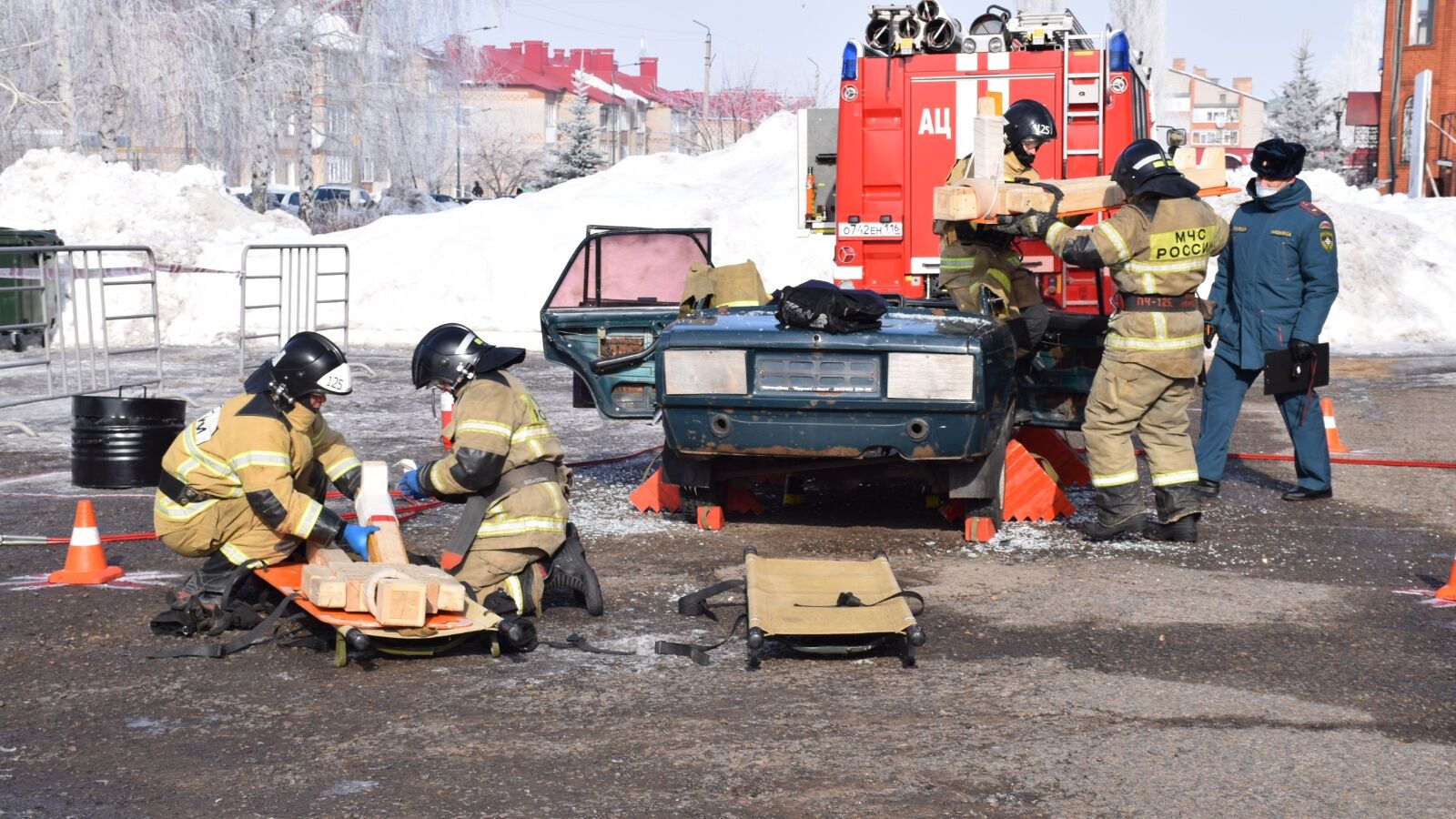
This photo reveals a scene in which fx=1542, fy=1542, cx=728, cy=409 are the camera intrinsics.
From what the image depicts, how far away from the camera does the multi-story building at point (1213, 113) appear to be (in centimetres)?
7719

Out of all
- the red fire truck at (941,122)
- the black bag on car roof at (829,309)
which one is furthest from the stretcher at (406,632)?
the red fire truck at (941,122)

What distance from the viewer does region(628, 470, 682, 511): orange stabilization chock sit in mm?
8227

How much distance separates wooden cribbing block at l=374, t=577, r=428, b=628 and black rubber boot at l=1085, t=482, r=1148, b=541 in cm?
367

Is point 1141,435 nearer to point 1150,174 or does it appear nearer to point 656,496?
point 1150,174

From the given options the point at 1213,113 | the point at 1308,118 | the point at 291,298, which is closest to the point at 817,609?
the point at 291,298

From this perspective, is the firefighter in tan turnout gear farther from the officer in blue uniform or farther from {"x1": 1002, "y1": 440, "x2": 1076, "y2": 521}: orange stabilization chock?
the officer in blue uniform

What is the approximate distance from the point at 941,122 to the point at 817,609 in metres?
5.71

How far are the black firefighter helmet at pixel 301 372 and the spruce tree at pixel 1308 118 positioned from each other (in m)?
60.6

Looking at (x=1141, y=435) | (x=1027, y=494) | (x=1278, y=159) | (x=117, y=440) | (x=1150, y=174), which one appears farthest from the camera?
(x=117, y=440)

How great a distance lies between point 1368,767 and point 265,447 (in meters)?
3.90

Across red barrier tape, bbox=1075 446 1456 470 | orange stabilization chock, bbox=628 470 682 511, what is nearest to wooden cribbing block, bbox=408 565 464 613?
orange stabilization chock, bbox=628 470 682 511

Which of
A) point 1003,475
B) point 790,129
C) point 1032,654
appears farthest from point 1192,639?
point 790,129

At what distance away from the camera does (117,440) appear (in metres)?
8.87

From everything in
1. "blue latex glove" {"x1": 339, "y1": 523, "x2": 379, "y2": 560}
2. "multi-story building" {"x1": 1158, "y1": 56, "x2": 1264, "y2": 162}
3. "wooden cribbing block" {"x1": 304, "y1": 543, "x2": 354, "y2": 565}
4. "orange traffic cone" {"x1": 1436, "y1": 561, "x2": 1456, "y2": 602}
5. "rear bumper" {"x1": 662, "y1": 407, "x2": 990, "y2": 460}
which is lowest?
"orange traffic cone" {"x1": 1436, "y1": 561, "x2": 1456, "y2": 602}
